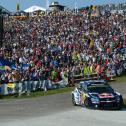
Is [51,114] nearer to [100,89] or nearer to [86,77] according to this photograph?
[100,89]

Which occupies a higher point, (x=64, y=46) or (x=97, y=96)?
(x=64, y=46)

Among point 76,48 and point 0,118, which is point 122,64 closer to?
point 76,48

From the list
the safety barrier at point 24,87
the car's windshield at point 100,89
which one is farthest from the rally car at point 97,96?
the safety barrier at point 24,87

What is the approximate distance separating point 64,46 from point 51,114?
61.5 ft

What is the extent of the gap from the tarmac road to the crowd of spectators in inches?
212

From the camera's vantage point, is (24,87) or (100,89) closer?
(100,89)


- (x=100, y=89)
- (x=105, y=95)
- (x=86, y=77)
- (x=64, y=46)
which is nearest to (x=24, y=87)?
(x=86, y=77)

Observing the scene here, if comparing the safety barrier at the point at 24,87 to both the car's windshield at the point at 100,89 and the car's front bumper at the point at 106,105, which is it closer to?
the car's windshield at the point at 100,89

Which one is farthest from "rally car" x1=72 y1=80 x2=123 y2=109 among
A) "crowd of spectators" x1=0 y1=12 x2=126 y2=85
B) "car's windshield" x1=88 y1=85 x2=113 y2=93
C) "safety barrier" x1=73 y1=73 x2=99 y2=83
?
"safety barrier" x1=73 y1=73 x2=99 y2=83

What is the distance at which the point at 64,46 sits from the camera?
44.2 meters

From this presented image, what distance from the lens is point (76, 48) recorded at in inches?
1719

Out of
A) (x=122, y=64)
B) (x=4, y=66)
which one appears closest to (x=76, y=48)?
(x=122, y=64)

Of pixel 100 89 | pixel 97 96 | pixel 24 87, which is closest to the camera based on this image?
pixel 97 96

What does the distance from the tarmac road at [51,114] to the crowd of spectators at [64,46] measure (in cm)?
537
